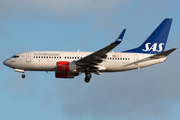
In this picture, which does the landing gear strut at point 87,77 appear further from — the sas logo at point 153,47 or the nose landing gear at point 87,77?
the sas logo at point 153,47

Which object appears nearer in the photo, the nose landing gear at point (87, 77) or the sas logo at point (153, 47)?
the nose landing gear at point (87, 77)

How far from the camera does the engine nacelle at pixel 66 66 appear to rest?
51.8 m

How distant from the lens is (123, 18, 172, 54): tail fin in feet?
186

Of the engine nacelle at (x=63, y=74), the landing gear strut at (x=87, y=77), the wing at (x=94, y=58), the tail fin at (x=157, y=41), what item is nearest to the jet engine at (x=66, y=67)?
the wing at (x=94, y=58)

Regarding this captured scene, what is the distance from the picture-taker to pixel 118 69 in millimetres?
54188

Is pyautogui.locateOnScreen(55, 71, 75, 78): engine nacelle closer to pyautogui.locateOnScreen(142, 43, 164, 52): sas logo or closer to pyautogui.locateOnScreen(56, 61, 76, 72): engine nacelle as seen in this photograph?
pyautogui.locateOnScreen(56, 61, 76, 72): engine nacelle

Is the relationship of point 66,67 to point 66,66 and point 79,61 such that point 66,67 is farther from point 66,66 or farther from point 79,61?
point 79,61

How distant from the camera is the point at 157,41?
5759 cm

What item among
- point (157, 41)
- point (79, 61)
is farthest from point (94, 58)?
point (157, 41)

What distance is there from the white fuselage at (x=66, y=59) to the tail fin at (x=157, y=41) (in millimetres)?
1866

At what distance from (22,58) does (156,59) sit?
19510mm

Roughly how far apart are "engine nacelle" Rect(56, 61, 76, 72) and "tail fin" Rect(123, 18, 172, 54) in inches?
385

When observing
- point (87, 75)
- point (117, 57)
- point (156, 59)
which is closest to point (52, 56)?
point (87, 75)

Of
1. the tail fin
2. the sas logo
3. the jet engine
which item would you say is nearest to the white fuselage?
the jet engine
